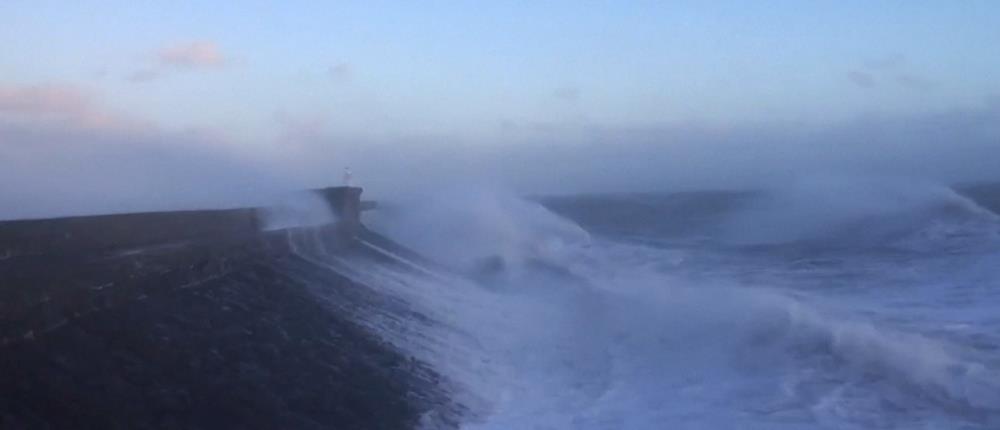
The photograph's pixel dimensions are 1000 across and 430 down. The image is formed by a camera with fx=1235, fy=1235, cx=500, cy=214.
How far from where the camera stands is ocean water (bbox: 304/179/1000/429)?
980 cm

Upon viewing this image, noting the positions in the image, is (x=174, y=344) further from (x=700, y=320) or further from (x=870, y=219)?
(x=870, y=219)

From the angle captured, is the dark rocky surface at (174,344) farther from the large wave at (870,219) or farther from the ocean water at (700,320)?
the large wave at (870,219)

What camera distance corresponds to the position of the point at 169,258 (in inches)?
402

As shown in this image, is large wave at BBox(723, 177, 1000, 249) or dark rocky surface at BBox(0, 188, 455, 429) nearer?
dark rocky surface at BBox(0, 188, 455, 429)

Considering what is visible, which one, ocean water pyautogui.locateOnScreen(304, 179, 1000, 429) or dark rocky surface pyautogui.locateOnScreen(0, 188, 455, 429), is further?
ocean water pyautogui.locateOnScreen(304, 179, 1000, 429)

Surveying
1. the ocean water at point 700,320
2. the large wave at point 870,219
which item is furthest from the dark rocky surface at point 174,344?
the large wave at point 870,219

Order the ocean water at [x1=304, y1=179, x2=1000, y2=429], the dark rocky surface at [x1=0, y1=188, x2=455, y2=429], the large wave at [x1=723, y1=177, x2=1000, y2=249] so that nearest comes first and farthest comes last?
the dark rocky surface at [x1=0, y1=188, x2=455, y2=429], the ocean water at [x1=304, y1=179, x2=1000, y2=429], the large wave at [x1=723, y1=177, x2=1000, y2=249]

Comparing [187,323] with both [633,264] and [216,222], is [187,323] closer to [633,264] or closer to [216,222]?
[216,222]

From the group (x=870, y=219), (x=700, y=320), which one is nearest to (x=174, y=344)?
(x=700, y=320)

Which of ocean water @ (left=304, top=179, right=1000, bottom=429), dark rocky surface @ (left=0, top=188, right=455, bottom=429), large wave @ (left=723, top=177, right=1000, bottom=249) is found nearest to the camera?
dark rocky surface @ (left=0, top=188, right=455, bottom=429)

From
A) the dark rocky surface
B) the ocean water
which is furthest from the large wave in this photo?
the dark rocky surface

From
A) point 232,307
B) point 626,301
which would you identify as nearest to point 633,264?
point 626,301

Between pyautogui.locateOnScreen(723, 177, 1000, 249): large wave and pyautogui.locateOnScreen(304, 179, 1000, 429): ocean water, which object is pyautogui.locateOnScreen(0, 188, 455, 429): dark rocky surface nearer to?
pyautogui.locateOnScreen(304, 179, 1000, 429): ocean water

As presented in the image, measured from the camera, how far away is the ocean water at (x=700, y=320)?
980cm
